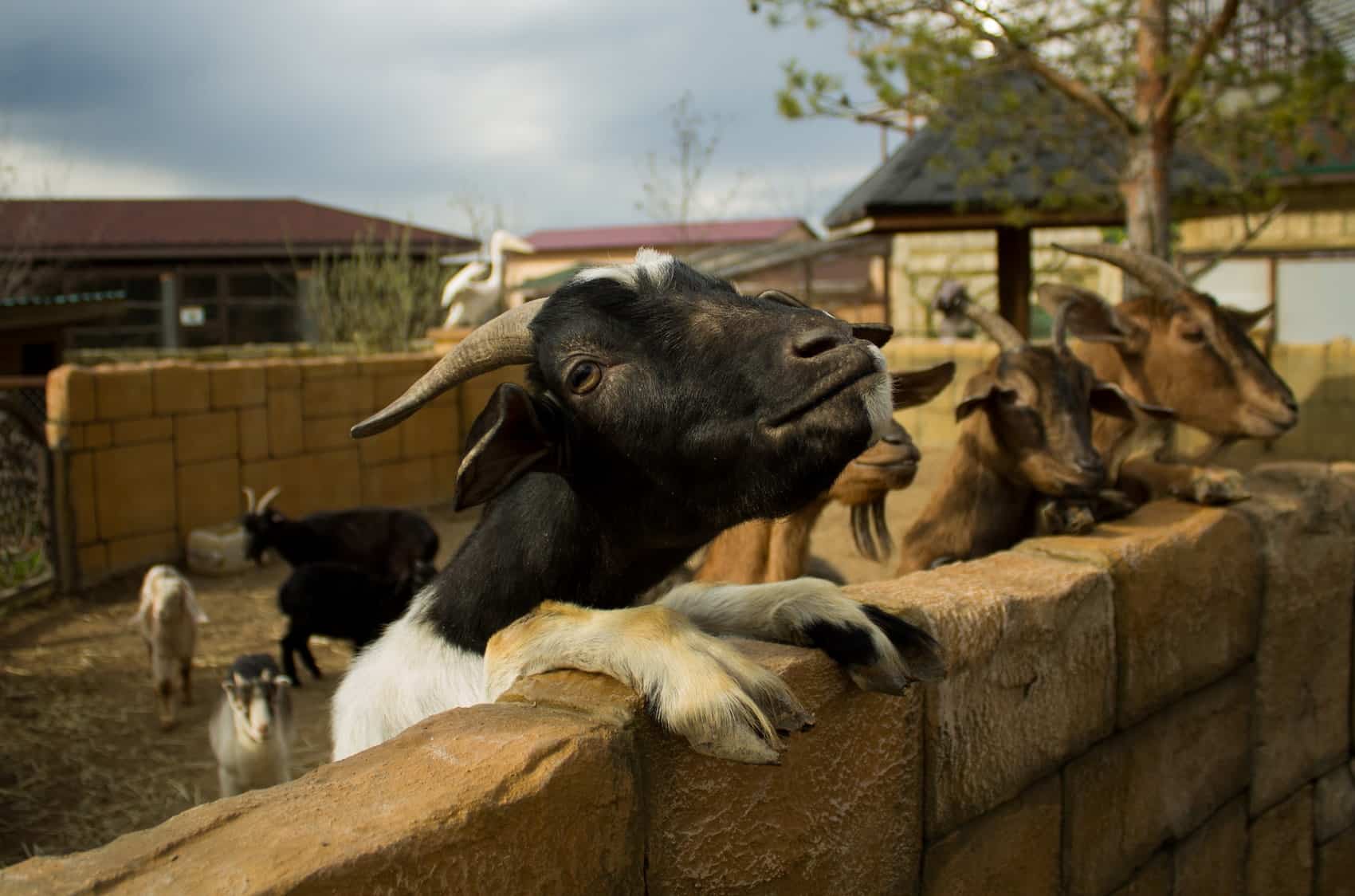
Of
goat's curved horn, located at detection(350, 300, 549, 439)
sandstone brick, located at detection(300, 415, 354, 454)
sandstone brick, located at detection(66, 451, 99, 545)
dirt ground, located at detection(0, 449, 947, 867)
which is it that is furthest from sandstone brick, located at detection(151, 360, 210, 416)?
goat's curved horn, located at detection(350, 300, 549, 439)

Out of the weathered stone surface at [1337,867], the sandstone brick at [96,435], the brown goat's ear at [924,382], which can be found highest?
the brown goat's ear at [924,382]

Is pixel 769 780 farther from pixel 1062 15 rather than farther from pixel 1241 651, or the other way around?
pixel 1062 15

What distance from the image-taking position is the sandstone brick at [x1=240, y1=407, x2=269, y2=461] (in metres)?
9.38

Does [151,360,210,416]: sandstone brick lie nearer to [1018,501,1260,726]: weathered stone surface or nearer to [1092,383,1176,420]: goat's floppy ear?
[1092,383,1176,420]: goat's floppy ear

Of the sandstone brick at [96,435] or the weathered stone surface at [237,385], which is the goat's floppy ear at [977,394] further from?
the weathered stone surface at [237,385]

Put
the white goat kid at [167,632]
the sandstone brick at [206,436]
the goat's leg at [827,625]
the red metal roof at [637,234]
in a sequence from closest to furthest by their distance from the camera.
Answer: the goat's leg at [827,625] → the white goat kid at [167,632] → the sandstone brick at [206,436] → the red metal roof at [637,234]

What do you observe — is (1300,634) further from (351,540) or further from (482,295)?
(482,295)

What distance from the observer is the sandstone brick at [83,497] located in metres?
8.05

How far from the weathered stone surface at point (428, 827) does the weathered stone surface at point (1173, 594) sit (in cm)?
168

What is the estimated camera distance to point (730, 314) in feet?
6.62

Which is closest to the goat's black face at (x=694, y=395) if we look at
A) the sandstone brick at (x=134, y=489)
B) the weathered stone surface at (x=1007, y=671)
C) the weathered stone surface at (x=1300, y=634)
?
the weathered stone surface at (x=1007, y=671)

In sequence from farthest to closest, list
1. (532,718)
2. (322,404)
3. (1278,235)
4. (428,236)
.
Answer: (428,236), (1278,235), (322,404), (532,718)

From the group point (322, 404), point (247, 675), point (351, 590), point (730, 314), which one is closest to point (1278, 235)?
point (322, 404)

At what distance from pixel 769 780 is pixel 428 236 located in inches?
848
